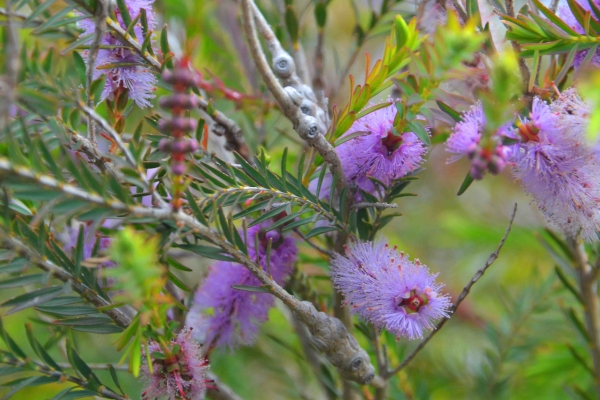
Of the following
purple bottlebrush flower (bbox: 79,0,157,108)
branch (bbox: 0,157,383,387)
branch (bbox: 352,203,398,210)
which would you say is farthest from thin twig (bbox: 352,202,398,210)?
purple bottlebrush flower (bbox: 79,0,157,108)

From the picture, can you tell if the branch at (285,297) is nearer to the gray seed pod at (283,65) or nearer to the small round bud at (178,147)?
the small round bud at (178,147)

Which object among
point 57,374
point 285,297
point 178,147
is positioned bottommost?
point 57,374

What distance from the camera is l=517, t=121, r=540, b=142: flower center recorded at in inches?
17.6

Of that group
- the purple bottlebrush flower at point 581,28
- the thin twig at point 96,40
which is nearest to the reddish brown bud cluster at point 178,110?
the thin twig at point 96,40

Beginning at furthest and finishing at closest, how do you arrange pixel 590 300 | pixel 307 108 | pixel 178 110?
pixel 590 300 → pixel 307 108 → pixel 178 110

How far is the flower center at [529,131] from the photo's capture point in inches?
17.6

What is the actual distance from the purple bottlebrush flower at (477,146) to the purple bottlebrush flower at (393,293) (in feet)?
0.35

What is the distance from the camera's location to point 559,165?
1.49 feet

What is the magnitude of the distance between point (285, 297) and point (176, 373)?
0.36 feet

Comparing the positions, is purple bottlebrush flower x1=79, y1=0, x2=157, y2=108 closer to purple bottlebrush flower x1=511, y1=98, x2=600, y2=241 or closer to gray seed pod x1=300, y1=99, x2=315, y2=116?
gray seed pod x1=300, y1=99, x2=315, y2=116

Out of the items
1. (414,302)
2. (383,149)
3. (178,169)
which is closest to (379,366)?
(414,302)

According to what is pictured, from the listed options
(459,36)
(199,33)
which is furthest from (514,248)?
(459,36)

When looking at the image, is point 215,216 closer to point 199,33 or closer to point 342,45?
point 199,33

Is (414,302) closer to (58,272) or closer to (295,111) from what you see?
(295,111)
